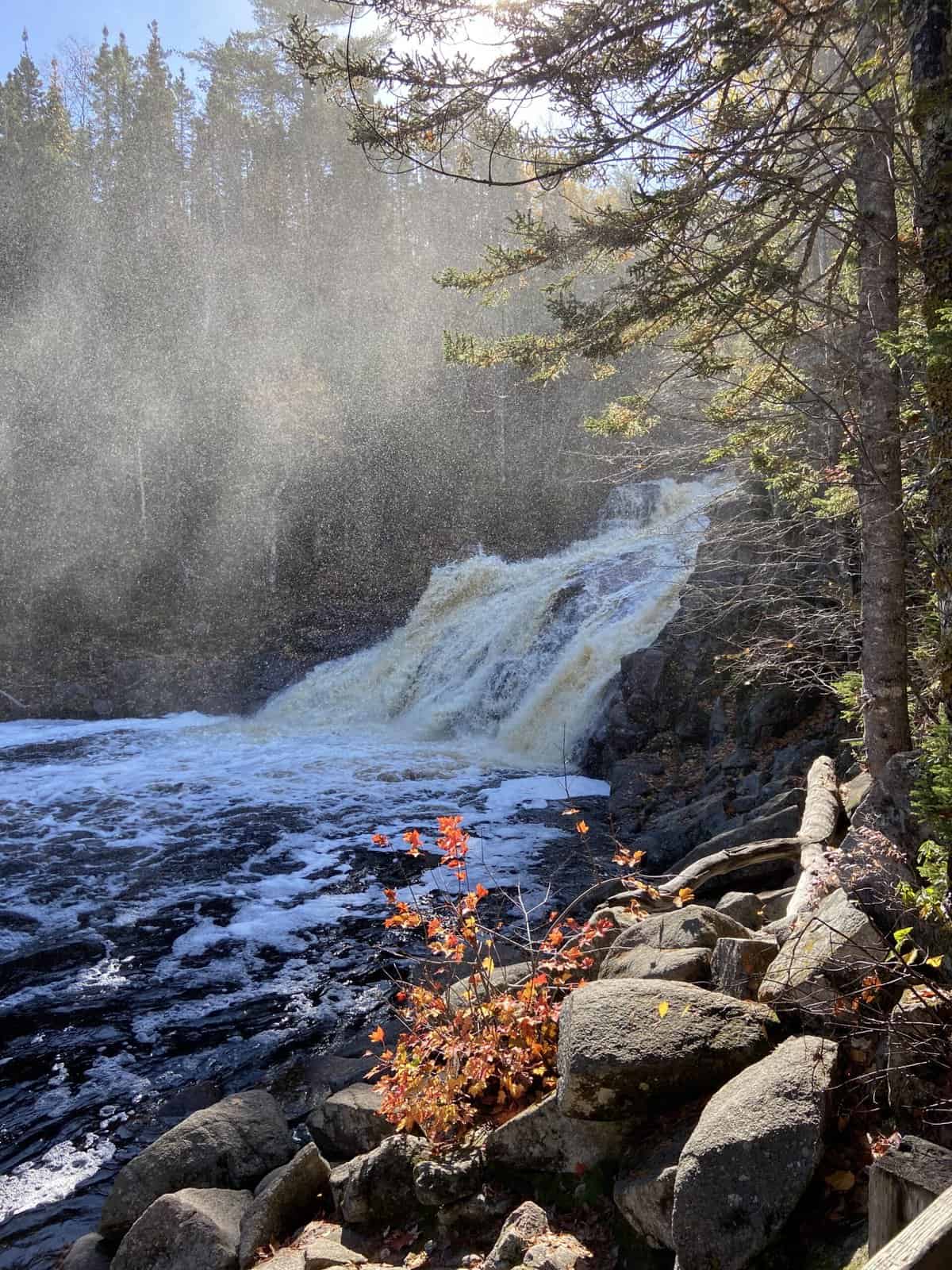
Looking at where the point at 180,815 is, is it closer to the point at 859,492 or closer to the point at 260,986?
the point at 260,986

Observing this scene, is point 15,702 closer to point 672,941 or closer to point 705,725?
point 705,725

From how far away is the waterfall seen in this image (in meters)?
15.8

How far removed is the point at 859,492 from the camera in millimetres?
5566

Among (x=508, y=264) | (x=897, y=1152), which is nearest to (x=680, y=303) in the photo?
(x=508, y=264)

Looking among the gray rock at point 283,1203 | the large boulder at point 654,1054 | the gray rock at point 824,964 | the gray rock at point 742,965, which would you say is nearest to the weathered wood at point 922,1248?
the gray rock at point 824,964

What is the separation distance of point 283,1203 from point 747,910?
3184mm

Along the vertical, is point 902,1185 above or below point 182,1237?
above

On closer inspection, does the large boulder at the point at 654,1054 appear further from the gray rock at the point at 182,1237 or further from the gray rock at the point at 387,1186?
the gray rock at the point at 182,1237

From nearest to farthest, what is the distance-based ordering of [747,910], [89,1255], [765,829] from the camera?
[89,1255], [747,910], [765,829]

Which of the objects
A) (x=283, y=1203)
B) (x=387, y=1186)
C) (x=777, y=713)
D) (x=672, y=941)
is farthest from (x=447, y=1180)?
(x=777, y=713)

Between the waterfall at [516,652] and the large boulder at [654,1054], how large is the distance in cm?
1076

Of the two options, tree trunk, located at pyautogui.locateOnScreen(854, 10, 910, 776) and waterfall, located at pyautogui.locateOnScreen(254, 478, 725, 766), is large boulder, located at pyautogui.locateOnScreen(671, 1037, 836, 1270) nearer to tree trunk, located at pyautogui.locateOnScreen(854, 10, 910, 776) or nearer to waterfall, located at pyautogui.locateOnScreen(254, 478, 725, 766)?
tree trunk, located at pyautogui.locateOnScreen(854, 10, 910, 776)

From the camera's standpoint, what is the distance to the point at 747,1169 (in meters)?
2.68

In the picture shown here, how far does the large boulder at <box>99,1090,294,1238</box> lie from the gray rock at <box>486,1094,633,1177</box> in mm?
1823
